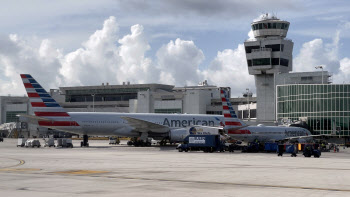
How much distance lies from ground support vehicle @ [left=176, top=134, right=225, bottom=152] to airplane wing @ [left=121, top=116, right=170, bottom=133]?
1171cm

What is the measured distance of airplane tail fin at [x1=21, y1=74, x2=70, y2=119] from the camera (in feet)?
208

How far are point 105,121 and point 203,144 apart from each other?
733 inches

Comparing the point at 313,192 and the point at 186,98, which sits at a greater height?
the point at 186,98

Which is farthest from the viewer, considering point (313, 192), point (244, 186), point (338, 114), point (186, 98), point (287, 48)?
point (186, 98)

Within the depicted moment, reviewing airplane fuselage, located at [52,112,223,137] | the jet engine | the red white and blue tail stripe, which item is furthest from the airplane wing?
the red white and blue tail stripe

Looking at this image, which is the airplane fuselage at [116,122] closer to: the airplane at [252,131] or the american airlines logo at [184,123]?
the american airlines logo at [184,123]

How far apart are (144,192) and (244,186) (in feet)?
16.0

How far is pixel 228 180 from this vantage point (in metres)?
23.3

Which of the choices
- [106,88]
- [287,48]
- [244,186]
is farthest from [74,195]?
[106,88]

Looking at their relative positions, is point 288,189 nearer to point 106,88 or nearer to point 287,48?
point 287,48

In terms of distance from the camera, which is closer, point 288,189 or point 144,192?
point 144,192

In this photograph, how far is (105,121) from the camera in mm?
68750

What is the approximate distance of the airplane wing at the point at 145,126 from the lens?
219ft

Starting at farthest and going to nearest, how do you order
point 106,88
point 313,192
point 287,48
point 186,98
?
1. point 106,88
2. point 186,98
3. point 287,48
4. point 313,192
